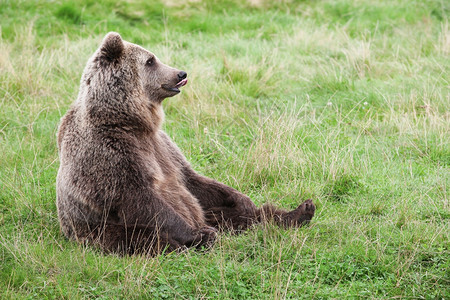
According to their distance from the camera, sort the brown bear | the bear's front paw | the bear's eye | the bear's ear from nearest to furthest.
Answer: the brown bear, the bear's ear, the bear's front paw, the bear's eye

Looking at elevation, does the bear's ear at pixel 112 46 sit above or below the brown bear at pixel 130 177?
above

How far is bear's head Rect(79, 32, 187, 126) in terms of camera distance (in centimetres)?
475

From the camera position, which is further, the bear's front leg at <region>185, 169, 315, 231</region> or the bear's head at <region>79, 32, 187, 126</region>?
the bear's front leg at <region>185, 169, 315, 231</region>

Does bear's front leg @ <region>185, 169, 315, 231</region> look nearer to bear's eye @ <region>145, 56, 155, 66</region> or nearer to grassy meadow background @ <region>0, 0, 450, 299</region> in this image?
grassy meadow background @ <region>0, 0, 450, 299</region>

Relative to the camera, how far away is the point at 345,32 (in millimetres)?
11039

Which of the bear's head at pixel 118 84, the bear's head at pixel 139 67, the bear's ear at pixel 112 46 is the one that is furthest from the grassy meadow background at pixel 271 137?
the bear's ear at pixel 112 46

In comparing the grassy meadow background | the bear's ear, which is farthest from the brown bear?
the grassy meadow background

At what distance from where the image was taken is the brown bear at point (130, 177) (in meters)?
4.50

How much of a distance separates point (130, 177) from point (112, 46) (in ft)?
3.81

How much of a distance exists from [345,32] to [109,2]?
4.96 meters

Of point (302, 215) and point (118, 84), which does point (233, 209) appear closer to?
point (302, 215)

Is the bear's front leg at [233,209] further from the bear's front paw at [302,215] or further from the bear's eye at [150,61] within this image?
the bear's eye at [150,61]

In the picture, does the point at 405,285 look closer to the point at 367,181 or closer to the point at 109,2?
the point at 367,181

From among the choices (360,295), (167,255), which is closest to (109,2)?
(167,255)
